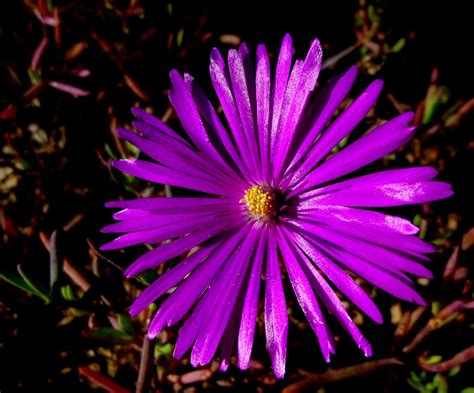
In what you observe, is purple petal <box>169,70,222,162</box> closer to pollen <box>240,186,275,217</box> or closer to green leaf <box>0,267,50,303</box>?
pollen <box>240,186,275,217</box>

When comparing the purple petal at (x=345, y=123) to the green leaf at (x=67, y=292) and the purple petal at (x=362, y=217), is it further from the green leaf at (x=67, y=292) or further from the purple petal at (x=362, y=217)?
the green leaf at (x=67, y=292)

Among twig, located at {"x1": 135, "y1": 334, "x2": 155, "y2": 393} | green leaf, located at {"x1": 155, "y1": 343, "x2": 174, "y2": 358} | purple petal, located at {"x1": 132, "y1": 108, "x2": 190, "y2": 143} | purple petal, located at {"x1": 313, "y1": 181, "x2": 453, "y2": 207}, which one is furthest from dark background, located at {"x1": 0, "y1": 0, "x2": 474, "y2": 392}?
purple petal, located at {"x1": 313, "y1": 181, "x2": 453, "y2": 207}

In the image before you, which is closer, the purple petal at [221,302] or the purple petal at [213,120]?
the purple petal at [221,302]

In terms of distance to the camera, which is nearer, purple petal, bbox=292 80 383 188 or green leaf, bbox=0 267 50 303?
purple petal, bbox=292 80 383 188

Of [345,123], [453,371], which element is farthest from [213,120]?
[453,371]

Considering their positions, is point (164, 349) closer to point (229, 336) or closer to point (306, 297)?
point (229, 336)

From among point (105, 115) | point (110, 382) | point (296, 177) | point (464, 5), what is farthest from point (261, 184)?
point (464, 5)

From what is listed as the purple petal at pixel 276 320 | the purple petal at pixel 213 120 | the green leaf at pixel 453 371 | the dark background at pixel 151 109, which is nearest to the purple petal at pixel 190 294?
the purple petal at pixel 276 320
